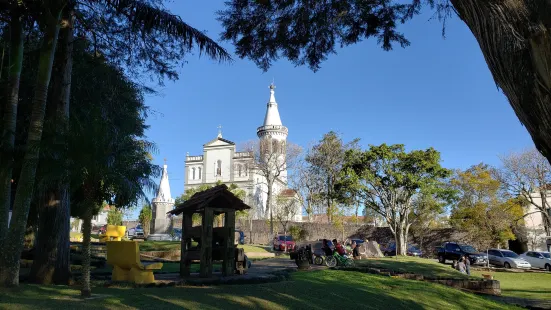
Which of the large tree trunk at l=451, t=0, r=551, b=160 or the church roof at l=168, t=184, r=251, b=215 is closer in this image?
the large tree trunk at l=451, t=0, r=551, b=160

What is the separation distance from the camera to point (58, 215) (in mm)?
9617

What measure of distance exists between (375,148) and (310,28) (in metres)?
27.2

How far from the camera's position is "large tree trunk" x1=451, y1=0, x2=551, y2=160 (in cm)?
312

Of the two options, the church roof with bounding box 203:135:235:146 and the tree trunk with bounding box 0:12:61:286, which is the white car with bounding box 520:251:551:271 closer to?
the tree trunk with bounding box 0:12:61:286

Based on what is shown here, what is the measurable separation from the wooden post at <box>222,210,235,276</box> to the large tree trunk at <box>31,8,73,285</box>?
11.6ft

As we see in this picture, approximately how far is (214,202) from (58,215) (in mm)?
3468

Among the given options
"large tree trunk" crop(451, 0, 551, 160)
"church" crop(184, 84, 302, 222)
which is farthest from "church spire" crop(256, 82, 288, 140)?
"large tree trunk" crop(451, 0, 551, 160)

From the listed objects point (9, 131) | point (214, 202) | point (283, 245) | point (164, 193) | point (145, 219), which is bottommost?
point (283, 245)

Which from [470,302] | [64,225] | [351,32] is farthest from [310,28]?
[470,302]

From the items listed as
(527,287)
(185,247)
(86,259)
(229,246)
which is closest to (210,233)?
(229,246)

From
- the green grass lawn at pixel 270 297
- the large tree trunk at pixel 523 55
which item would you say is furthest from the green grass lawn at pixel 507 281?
the large tree trunk at pixel 523 55

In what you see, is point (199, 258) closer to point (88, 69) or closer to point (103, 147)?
point (103, 147)

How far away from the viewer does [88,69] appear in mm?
13836

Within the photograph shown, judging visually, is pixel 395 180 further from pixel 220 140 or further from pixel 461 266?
pixel 220 140
